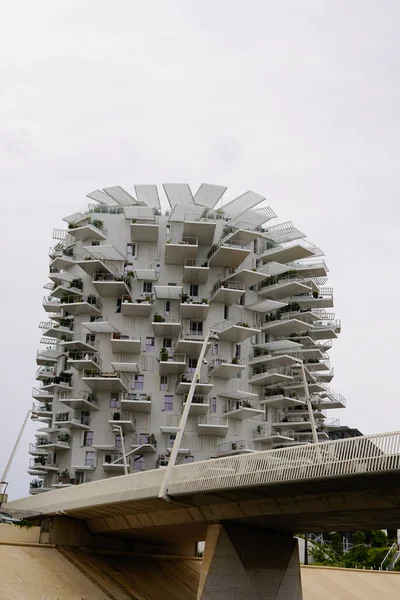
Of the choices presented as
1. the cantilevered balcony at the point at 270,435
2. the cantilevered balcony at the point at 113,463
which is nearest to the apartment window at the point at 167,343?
the cantilevered balcony at the point at 113,463

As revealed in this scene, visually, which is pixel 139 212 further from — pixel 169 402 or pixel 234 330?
pixel 169 402

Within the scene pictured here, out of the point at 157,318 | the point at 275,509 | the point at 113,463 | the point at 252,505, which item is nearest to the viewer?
→ the point at 275,509

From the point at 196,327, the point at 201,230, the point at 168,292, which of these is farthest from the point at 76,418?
the point at 201,230

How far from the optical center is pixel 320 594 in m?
48.3

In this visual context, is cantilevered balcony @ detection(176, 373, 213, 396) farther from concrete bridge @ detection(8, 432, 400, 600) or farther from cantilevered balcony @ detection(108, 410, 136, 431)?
concrete bridge @ detection(8, 432, 400, 600)

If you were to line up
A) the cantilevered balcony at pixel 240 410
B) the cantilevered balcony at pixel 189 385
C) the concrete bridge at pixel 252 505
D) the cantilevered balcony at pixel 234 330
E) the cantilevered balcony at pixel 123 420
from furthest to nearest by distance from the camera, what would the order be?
the cantilevered balcony at pixel 234 330, the cantilevered balcony at pixel 240 410, the cantilevered balcony at pixel 189 385, the cantilevered balcony at pixel 123 420, the concrete bridge at pixel 252 505

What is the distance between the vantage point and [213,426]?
7062cm

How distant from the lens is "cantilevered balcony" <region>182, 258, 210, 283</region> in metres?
75.1

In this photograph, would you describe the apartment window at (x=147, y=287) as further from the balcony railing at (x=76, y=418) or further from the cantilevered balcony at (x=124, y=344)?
the balcony railing at (x=76, y=418)

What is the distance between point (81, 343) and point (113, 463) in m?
12.5

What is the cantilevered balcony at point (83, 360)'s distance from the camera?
73.1 metres

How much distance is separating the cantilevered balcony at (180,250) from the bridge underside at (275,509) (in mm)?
34770

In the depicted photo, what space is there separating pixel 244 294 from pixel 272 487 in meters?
51.2

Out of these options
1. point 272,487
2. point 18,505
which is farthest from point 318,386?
point 272,487
